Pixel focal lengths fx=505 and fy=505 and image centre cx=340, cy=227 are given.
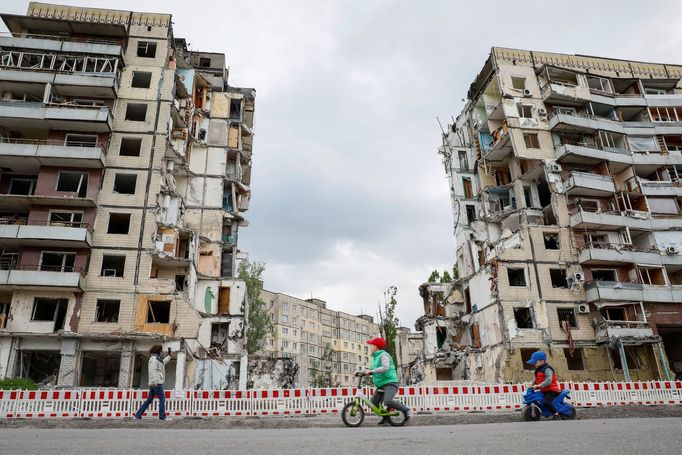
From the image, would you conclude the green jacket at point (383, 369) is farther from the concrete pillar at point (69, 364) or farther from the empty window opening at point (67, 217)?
the empty window opening at point (67, 217)

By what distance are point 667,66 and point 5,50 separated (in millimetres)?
50051

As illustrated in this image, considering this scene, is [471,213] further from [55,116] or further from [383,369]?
[383,369]

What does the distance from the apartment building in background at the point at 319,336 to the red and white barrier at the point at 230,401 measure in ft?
180

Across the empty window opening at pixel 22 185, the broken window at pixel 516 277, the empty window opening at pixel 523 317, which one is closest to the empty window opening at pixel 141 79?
the empty window opening at pixel 22 185

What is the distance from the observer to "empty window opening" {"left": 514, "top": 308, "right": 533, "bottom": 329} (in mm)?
32875

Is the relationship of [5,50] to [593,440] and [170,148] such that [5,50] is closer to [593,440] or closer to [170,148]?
[170,148]

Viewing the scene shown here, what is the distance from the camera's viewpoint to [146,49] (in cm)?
3625

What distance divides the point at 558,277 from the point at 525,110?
511 inches

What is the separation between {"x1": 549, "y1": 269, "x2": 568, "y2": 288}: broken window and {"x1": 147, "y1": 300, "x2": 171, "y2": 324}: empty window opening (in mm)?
25026

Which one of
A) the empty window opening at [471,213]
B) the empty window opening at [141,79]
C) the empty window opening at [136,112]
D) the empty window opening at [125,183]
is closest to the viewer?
the empty window opening at [125,183]

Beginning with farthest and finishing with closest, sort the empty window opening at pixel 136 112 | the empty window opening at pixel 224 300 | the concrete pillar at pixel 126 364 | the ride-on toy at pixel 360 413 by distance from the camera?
the empty window opening at pixel 224 300 < the empty window opening at pixel 136 112 < the concrete pillar at pixel 126 364 < the ride-on toy at pixel 360 413

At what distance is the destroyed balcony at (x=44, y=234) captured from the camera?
92.0 ft

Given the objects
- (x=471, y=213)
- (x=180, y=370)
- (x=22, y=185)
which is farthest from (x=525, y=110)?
(x=22, y=185)

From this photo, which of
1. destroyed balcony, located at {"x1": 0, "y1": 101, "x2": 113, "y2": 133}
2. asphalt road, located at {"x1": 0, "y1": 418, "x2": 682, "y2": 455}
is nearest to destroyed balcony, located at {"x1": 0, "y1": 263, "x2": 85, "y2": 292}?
destroyed balcony, located at {"x1": 0, "y1": 101, "x2": 113, "y2": 133}
